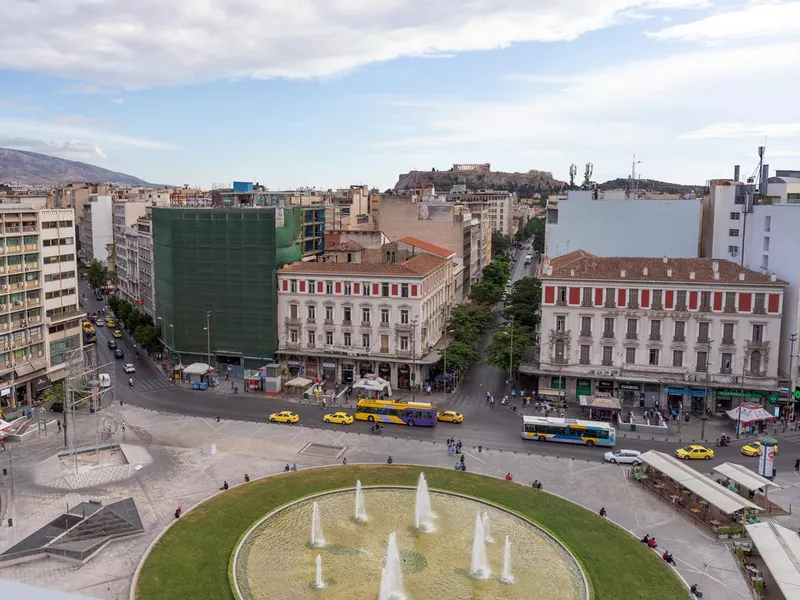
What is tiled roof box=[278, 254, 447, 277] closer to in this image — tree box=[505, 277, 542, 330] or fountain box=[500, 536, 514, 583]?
tree box=[505, 277, 542, 330]

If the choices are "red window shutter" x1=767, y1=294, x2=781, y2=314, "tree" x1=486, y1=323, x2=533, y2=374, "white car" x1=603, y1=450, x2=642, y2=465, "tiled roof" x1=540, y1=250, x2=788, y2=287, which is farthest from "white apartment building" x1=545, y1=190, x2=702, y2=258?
"white car" x1=603, y1=450, x2=642, y2=465

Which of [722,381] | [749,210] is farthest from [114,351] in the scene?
[749,210]

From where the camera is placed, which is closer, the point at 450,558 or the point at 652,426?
the point at 450,558

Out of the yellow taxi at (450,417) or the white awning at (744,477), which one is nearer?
the white awning at (744,477)

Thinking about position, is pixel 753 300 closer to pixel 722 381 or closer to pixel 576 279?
pixel 722 381

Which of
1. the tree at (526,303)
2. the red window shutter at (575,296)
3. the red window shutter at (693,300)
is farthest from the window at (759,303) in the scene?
the tree at (526,303)

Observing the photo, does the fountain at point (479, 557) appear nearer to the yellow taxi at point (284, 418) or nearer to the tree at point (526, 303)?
the yellow taxi at point (284, 418)
